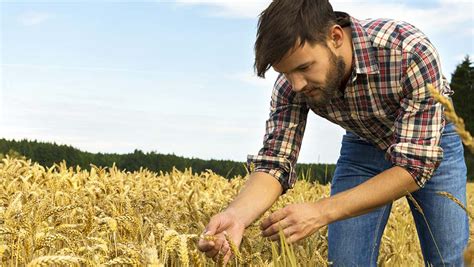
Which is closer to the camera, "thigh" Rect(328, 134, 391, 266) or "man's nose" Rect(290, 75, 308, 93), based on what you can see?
"man's nose" Rect(290, 75, 308, 93)

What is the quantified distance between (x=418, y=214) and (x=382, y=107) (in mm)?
845

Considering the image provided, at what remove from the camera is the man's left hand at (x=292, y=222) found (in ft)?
10.0

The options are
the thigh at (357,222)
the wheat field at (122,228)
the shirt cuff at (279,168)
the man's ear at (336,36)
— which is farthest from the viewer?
the thigh at (357,222)

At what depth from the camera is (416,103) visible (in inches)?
136

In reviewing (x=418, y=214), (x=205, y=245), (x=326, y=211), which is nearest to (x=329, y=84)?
(x=326, y=211)

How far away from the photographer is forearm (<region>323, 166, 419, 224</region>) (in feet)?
10.6

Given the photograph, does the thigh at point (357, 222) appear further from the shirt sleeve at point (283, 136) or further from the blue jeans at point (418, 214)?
the shirt sleeve at point (283, 136)

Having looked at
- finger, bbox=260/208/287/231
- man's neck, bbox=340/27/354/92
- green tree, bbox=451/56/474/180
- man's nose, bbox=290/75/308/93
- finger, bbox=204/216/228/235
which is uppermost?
green tree, bbox=451/56/474/180

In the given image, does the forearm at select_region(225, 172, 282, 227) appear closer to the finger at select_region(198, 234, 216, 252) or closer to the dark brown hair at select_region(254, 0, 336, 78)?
the finger at select_region(198, 234, 216, 252)

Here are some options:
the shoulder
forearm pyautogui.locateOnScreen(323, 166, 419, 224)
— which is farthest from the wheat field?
the shoulder

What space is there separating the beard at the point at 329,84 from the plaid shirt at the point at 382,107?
218 millimetres

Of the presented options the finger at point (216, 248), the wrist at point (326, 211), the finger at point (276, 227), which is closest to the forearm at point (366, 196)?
the wrist at point (326, 211)

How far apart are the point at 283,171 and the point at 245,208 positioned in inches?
19.2

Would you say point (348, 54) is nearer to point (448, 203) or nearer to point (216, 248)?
point (448, 203)
